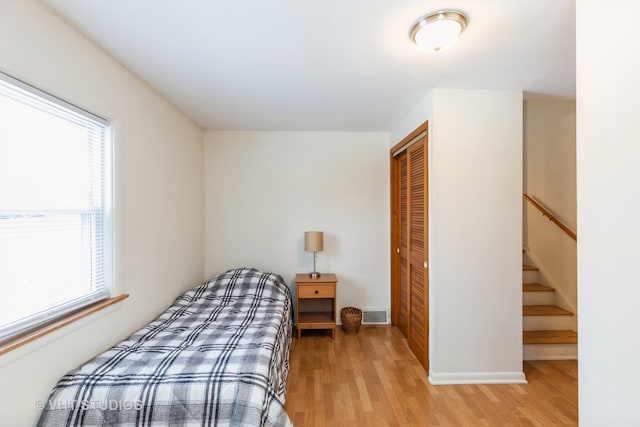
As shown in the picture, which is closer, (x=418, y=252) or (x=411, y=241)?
(x=418, y=252)

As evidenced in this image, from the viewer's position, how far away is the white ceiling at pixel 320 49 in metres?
1.38

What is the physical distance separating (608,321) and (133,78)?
2960mm

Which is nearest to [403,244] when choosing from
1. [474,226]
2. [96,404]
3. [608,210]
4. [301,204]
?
[474,226]

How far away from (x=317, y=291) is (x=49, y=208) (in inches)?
94.3

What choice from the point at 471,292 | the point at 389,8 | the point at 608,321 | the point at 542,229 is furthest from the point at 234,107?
the point at 542,229

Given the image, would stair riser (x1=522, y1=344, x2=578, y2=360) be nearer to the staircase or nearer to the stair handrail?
the staircase

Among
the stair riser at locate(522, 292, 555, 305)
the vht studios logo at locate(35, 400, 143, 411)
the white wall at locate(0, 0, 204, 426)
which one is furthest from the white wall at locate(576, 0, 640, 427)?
the white wall at locate(0, 0, 204, 426)

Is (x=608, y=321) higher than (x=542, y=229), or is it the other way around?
(x=542, y=229)

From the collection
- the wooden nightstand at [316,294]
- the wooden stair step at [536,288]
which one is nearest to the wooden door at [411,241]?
the wooden nightstand at [316,294]

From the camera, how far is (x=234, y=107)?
2.71 m

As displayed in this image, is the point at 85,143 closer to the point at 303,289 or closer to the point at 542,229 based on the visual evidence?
the point at 303,289

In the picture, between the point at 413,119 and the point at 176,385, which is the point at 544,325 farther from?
the point at 176,385

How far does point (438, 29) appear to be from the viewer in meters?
1.45

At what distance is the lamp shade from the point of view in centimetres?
329
